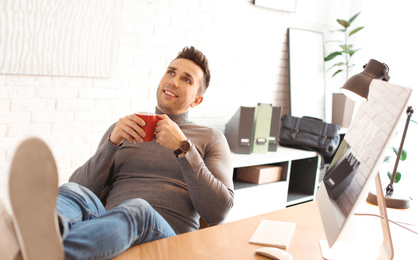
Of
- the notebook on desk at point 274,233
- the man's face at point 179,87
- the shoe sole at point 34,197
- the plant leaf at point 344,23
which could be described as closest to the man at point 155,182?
the man's face at point 179,87

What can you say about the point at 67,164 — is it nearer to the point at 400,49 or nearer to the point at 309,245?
the point at 309,245

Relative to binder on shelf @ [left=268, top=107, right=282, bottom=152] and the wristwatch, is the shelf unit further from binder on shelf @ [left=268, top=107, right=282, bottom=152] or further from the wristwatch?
the wristwatch

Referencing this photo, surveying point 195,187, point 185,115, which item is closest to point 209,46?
point 185,115

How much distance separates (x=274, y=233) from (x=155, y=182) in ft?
2.29

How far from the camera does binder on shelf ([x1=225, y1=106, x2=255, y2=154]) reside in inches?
126

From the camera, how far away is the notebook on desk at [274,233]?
133 cm

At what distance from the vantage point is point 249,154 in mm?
3287

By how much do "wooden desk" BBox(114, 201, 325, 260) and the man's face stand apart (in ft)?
2.67

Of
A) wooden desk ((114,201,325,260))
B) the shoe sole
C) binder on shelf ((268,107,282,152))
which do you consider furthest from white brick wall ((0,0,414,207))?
the shoe sole

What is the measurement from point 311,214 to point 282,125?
2143mm

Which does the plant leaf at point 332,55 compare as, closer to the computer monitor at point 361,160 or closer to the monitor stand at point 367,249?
the computer monitor at point 361,160

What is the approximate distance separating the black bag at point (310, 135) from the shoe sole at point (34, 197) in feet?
9.66

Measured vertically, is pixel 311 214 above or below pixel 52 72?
below

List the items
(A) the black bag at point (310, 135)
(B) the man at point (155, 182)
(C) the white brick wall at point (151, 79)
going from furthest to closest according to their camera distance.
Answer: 1. (A) the black bag at point (310, 135)
2. (C) the white brick wall at point (151, 79)
3. (B) the man at point (155, 182)
